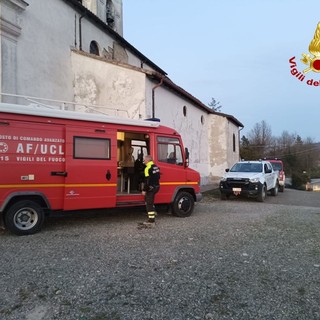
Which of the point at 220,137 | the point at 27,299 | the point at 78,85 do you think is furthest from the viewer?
the point at 220,137

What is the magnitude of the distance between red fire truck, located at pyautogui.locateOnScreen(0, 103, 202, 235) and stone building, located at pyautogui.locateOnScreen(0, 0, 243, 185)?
163 cm

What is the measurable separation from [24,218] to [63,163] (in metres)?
1.46

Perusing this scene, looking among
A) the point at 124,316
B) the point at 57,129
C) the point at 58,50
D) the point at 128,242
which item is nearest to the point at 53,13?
the point at 58,50

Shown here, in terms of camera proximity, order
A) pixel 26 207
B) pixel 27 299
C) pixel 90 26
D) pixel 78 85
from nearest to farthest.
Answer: pixel 27 299 → pixel 26 207 → pixel 78 85 → pixel 90 26

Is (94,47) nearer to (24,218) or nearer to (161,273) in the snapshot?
(24,218)

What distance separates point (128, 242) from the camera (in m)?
6.82

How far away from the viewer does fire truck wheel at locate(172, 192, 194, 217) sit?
10.0 metres

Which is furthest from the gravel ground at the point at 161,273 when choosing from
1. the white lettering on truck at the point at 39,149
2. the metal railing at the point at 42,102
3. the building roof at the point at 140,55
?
the building roof at the point at 140,55

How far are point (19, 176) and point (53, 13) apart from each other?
10.3m

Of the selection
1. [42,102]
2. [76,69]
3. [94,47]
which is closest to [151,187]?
[42,102]

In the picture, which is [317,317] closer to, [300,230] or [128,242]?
[128,242]

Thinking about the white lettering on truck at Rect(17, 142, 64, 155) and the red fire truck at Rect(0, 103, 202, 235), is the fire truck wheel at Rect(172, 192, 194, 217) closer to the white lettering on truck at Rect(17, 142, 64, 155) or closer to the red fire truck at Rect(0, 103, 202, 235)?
the red fire truck at Rect(0, 103, 202, 235)

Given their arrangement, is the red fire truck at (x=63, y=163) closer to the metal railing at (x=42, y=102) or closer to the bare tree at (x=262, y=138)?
the metal railing at (x=42, y=102)

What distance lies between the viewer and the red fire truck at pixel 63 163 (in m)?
7.18
